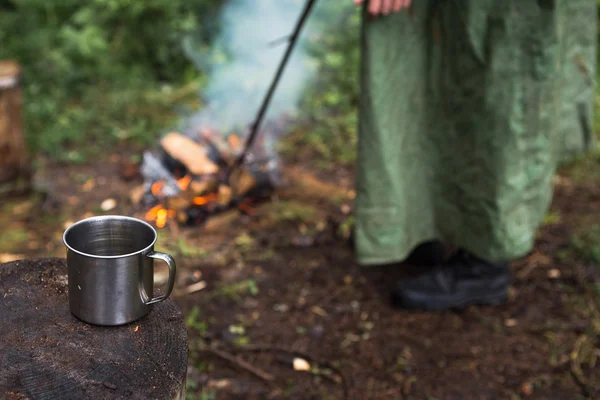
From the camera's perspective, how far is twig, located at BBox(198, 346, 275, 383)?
2.62 m

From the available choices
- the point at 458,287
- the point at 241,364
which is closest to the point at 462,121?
the point at 458,287

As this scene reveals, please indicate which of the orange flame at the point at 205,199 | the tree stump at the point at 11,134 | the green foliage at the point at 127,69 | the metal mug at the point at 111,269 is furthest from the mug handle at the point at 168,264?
the green foliage at the point at 127,69

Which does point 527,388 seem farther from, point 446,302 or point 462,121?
point 462,121

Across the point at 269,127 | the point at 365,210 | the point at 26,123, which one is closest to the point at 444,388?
the point at 365,210

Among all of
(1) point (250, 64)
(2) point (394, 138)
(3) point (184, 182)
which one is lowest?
(3) point (184, 182)

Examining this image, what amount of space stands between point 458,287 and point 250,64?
3.08 m

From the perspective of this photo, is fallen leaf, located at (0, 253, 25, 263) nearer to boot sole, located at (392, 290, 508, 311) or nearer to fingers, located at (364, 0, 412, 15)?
boot sole, located at (392, 290, 508, 311)

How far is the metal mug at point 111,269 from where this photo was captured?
4.42ft

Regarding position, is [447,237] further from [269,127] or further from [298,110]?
[298,110]

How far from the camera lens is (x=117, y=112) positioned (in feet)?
16.5

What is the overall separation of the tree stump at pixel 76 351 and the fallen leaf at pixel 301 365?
126cm

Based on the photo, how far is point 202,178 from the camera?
3.78 metres

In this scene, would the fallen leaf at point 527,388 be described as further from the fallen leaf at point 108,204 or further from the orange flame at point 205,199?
the fallen leaf at point 108,204

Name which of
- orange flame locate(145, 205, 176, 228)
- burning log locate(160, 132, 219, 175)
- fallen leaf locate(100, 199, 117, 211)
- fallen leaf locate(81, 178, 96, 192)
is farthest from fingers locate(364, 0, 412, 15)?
fallen leaf locate(81, 178, 96, 192)
